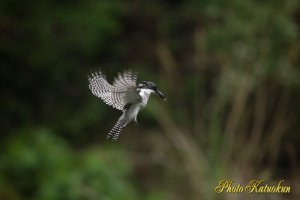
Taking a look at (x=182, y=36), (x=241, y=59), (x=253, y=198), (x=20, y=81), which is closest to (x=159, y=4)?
(x=182, y=36)

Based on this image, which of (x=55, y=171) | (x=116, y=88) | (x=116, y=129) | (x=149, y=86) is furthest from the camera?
(x=55, y=171)

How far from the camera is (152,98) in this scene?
495 inches

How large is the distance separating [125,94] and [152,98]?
8.68m

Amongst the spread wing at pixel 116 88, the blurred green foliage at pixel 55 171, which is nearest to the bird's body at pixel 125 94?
the spread wing at pixel 116 88

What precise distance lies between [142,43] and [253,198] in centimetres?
1212

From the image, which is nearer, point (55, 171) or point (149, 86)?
point (149, 86)

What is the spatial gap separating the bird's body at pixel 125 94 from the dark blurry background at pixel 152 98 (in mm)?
4402

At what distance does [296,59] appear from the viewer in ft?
38.9

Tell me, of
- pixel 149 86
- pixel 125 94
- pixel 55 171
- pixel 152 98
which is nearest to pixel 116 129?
pixel 125 94

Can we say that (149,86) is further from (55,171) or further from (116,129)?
(55,171)

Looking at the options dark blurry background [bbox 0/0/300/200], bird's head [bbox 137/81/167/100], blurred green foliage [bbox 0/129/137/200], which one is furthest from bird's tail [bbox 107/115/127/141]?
blurred green foliage [bbox 0/129/137/200]

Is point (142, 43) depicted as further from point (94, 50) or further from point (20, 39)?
point (20, 39)

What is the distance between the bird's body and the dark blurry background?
4.40m

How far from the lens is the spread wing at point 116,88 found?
383 centimetres
